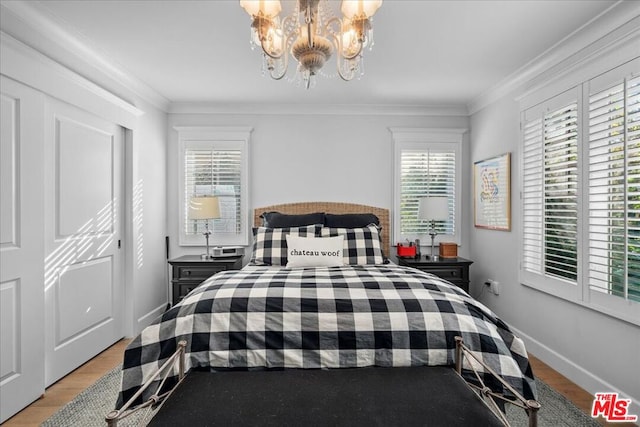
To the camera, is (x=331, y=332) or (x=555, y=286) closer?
(x=331, y=332)

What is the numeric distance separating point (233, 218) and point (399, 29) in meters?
2.74

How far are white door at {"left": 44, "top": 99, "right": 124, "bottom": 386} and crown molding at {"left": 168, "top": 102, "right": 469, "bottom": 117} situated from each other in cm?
103

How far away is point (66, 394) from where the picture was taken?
2.40m

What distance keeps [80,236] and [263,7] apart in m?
2.35

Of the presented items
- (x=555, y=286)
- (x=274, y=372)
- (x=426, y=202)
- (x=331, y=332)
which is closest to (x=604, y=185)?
(x=555, y=286)

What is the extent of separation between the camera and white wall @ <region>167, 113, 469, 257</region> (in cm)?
423

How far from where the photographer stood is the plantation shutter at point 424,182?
4.27 m

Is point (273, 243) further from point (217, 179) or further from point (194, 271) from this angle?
point (217, 179)

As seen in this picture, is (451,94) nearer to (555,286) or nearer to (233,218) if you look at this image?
(555,286)

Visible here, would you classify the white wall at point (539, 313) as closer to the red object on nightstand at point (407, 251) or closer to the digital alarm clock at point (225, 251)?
the red object on nightstand at point (407, 251)

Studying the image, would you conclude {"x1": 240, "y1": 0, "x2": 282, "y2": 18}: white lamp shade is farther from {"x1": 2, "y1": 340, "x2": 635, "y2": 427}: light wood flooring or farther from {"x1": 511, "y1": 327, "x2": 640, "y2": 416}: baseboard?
{"x1": 511, "y1": 327, "x2": 640, "y2": 416}: baseboard

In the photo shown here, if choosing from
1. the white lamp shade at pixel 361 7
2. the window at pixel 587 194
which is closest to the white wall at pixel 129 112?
the white lamp shade at pixel 361 7

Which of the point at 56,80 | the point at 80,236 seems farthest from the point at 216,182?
the point at 56,80

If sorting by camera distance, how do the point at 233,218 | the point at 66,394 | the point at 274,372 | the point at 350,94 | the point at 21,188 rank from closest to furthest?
the point at 274,372, the point at 21,188, the point at 66,394, the point at 350,94, the point at 233,218
